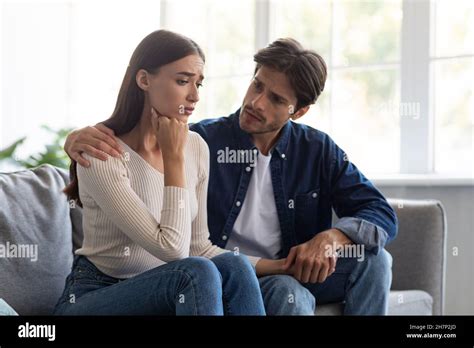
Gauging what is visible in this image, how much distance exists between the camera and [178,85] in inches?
47.2

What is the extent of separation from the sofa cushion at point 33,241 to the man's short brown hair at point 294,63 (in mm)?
473

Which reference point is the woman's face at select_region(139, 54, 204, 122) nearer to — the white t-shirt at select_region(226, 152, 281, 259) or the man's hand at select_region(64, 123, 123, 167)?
the man's hand at select_region(64, 123, 123, 167)

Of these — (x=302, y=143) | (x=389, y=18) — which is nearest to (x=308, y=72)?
(x=302, y=143)

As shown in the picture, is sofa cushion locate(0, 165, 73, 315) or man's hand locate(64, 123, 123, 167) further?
sofa cushion locate(0, 165, 73, 315)

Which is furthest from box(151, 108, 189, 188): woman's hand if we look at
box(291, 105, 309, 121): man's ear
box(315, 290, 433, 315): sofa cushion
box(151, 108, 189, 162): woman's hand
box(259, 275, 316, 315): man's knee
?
box(315, 290, 433, 315): sofa cushion

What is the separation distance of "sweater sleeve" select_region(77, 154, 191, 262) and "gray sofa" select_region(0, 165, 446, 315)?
0.25m

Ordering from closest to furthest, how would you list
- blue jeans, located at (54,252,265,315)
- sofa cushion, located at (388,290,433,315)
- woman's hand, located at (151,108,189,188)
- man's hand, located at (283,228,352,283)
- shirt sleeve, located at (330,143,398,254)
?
blue jeans, located at (54,252,265,315) → woman's hand, located at (151,108,189,188) → man's hand, located at (283,228,352,283) → shirt sleeve, located at (330,143,398,254) → sofa cushion, located at (388,290,433,315)

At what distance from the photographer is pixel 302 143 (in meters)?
1.42

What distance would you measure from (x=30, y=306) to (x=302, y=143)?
0.58 m

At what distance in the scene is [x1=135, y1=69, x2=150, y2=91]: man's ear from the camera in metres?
1.22

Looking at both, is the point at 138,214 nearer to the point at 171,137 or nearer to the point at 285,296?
the point at 171,137

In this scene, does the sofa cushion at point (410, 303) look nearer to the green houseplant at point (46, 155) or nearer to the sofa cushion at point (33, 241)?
the sofa cushion at point (33, 241)
